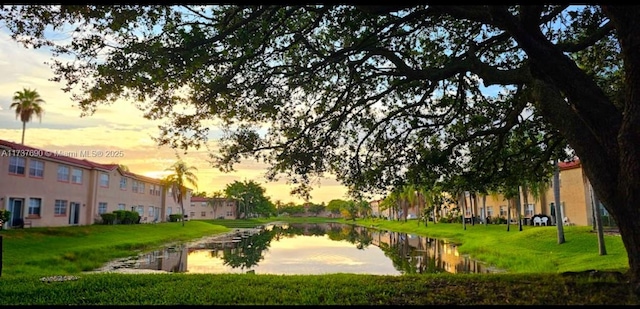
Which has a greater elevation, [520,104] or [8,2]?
[8,2]

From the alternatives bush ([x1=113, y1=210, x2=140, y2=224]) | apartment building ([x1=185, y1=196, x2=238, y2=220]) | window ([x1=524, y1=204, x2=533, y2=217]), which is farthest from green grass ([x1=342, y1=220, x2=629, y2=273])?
apartment building ([x1=185, y1=196, x2=238, y2=220])

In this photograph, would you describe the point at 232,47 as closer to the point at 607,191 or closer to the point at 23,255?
the point at 607,191

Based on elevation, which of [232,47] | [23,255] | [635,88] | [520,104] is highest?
[232,47]

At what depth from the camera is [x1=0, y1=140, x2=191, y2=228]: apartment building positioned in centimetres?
2839

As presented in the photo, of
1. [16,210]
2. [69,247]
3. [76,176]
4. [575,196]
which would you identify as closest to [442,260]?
[575,196]

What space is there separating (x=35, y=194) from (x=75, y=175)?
555 centimetres

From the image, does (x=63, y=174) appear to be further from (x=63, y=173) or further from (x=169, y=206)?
(x=169, y=206)

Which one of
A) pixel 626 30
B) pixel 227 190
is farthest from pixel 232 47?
pixel 227 190

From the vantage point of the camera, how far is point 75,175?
36219 millimetres

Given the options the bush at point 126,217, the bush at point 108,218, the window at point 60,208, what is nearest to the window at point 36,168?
the window at point 60,208

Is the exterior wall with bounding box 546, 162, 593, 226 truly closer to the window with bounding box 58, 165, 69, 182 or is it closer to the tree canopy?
the window with bounding box 58, 165, 69, 182

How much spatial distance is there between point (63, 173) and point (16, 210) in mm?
5665

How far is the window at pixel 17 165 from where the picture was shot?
2836cm

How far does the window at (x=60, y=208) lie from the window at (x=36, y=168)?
116 inches
